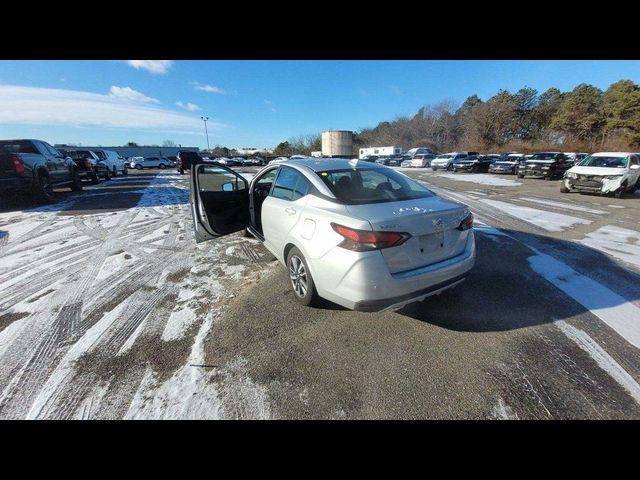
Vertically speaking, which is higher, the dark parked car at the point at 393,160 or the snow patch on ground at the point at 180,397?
the dark parked car at the point at 393,160

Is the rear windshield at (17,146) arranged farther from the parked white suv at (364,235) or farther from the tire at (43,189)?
the parked white suv at (364,235)

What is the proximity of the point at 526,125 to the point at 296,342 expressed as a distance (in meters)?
64.4

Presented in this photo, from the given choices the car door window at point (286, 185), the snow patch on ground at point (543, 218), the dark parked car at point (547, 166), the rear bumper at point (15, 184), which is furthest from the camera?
the dark parked car at point (547, 166)

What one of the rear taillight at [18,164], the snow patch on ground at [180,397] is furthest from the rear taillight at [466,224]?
the rear taillight at [18,164]

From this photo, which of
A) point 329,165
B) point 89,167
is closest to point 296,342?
point 329,165

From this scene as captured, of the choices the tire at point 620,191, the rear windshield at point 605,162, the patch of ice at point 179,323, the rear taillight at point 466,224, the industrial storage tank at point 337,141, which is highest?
the industrial storage tank at point 337,141

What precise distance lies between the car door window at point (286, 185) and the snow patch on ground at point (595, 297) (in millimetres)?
3450

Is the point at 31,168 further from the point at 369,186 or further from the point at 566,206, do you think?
the point at 566,206

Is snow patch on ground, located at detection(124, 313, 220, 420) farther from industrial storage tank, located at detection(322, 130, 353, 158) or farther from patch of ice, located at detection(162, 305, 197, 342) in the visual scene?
industrial storage tank, located at detection(322, 130, 353, 158)

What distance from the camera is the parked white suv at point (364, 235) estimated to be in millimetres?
2273
